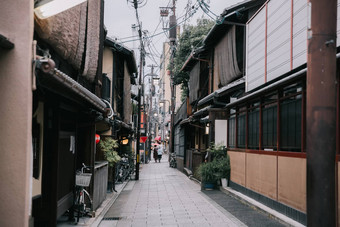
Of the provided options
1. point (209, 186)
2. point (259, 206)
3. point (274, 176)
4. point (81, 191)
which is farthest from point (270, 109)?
point (209, 186)

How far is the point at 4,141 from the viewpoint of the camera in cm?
603

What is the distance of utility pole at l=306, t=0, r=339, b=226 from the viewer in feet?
13.2

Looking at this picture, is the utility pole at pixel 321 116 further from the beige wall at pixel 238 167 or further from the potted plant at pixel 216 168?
the potted plant at pixel 216 168

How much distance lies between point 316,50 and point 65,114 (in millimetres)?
8476

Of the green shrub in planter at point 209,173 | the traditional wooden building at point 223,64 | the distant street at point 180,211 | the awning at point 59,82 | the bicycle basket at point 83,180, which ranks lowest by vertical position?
the distant street at point 180,211

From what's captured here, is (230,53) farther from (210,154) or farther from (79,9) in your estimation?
(79,9)

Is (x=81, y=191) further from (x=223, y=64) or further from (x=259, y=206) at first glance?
(x=223, y=64)

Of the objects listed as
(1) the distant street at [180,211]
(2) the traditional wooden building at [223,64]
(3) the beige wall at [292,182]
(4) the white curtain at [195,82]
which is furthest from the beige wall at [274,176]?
(4) the white curtain at [195,82]

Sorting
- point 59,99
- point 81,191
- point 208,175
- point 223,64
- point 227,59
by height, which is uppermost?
point 227,59

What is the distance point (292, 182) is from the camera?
1049 centimetres

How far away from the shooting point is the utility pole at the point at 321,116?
159 inches

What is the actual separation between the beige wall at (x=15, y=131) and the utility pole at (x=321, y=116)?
13.9ft

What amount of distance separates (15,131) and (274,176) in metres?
8.52

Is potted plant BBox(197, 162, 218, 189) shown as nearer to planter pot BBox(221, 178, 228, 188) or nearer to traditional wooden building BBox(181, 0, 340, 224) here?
planter pot BBox(221, 178, 228, 188)
